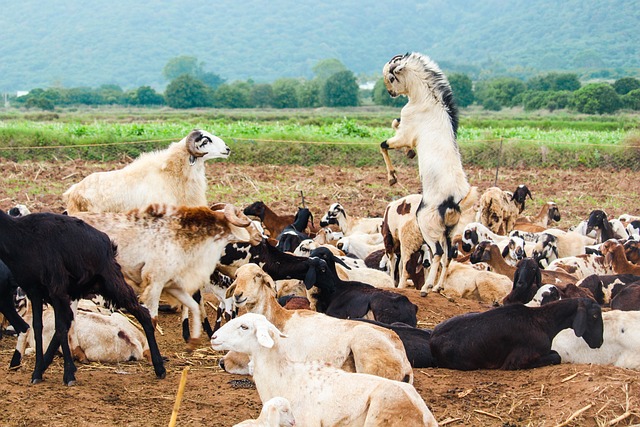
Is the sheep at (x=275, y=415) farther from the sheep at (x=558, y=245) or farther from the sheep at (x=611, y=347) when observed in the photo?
the sheep at (x=558, y=245)

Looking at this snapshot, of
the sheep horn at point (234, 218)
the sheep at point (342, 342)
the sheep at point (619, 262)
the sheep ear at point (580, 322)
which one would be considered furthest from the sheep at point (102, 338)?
the sheep at point (619, 262)

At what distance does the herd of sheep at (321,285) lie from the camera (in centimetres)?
673

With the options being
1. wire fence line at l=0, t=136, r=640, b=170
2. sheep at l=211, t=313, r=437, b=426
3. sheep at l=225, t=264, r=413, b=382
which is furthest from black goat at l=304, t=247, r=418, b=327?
wire fence line at l=0, t=136, r=640, b=170

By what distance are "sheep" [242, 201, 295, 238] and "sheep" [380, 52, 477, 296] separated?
3.96 m

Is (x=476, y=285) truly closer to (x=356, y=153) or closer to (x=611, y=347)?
(x=611, y=347)

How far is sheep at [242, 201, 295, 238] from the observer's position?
15805mm

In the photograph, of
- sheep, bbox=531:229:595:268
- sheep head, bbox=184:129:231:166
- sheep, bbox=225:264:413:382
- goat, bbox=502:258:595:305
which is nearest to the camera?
sheep, bbox=225:264:413:382

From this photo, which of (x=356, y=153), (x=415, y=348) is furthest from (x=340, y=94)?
(x=415, y=348)

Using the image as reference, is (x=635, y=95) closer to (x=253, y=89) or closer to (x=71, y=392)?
(x=253, y=89)

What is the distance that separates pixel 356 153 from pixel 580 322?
59.8 ft

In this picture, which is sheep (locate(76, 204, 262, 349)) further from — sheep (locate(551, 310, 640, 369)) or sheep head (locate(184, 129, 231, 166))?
sheep (locate(551, 310, 640, 369))

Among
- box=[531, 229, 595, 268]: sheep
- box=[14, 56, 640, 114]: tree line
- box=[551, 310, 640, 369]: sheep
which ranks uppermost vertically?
box=[551, 310, 640, 369]: sheep

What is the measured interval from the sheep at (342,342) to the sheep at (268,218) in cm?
768

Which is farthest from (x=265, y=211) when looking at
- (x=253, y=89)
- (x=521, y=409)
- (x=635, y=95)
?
(x=253, y=89)
